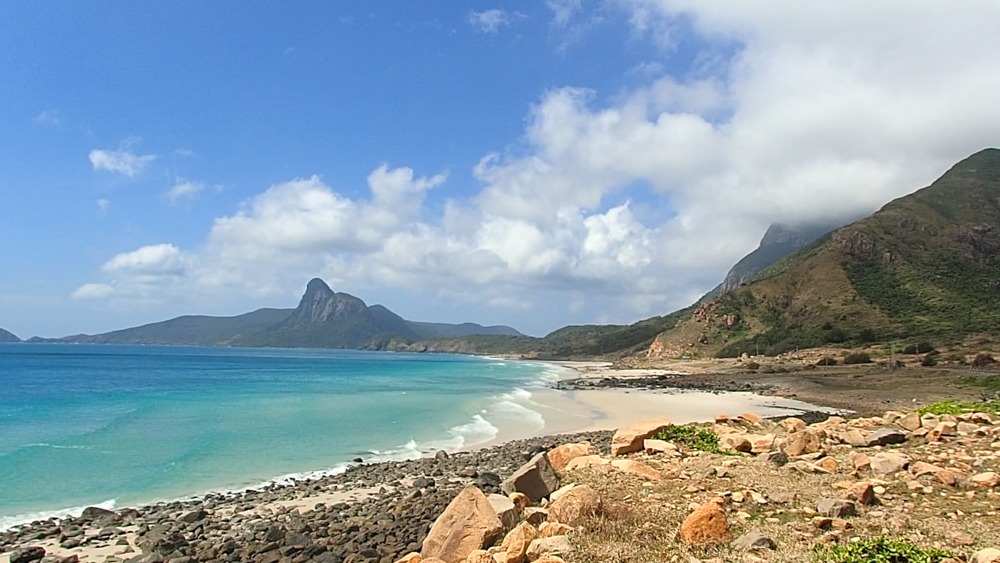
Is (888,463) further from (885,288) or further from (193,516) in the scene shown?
(885,288)

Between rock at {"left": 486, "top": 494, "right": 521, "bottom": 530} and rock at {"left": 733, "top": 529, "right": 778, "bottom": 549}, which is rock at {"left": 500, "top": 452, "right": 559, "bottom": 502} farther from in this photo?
rock at {"left": 733, "top": 529, "right": 778, "bottom": 549}

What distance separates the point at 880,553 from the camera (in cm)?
645

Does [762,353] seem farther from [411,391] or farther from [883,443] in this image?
[883,443]

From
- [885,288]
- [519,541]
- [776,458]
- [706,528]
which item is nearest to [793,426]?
[776,458]

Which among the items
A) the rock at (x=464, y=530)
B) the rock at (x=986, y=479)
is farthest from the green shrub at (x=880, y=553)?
the rock at (x=464, y=530)

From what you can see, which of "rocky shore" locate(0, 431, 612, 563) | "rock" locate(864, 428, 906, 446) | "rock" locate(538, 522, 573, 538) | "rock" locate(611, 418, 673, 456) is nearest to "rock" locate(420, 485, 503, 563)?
"rock" locate(538, 522, 573, 538)

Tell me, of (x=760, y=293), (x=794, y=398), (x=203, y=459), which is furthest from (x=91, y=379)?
(x=760, y=293)

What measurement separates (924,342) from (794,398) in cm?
3844

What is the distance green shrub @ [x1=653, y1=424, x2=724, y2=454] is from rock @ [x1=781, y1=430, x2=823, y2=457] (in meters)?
1.36

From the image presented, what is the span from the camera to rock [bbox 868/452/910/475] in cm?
985

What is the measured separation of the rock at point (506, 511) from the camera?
27.9ft

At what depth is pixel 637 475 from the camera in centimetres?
1048

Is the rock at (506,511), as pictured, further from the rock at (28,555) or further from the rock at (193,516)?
the rock at (28,555)

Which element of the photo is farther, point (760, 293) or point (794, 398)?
point (760, 293)
